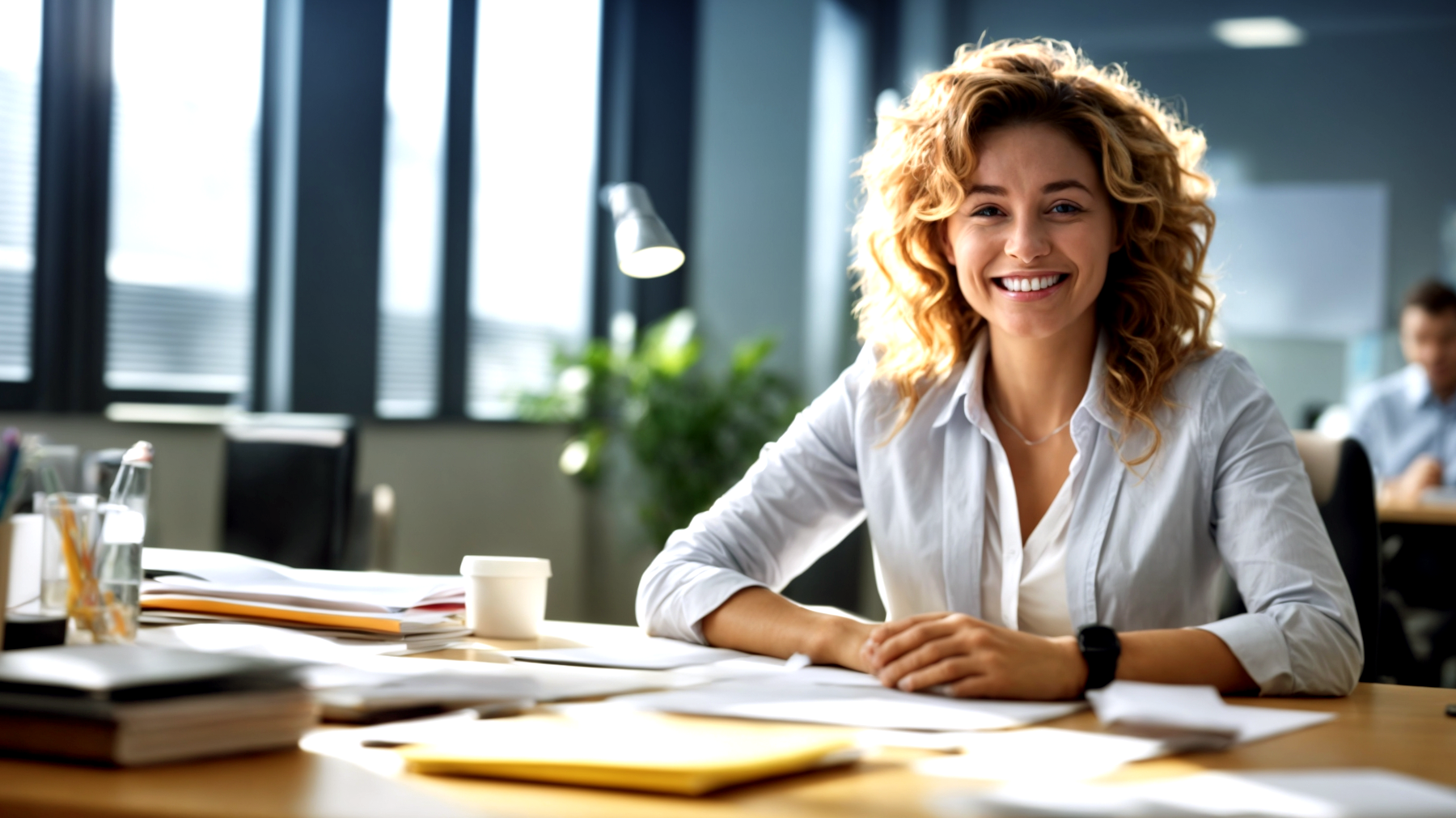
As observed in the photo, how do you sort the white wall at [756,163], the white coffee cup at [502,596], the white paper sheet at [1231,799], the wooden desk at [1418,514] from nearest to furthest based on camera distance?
the white paper sheet at [1231,799]
the white coffee cup at [502,596]
the wooden desk at [1418,514]
the white wall at [756,163]

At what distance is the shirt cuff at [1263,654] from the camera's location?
1.35 metres

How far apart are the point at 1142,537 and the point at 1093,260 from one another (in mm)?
378

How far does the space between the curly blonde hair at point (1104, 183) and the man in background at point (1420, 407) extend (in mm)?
3349

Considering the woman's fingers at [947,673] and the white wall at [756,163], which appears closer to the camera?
the woman's fingers at [947,673]

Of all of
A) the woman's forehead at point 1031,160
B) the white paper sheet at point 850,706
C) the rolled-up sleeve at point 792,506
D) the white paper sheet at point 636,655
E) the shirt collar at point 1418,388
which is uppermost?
the woman's forehead at point 1031,160

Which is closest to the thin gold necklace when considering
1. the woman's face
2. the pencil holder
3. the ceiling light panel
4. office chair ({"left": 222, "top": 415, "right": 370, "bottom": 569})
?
the woman's face

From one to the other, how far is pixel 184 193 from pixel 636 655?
3.00 m

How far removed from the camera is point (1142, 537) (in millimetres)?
1694

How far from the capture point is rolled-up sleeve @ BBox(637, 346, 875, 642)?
1.80 metres

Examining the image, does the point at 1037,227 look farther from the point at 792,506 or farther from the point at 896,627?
the point at 896,627

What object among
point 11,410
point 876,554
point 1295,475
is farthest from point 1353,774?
point 11,410

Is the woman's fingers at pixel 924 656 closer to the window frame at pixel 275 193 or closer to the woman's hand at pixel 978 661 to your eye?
the woman's hand at pixel 978 661

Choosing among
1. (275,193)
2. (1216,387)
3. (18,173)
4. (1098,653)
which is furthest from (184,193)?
(1098,653)

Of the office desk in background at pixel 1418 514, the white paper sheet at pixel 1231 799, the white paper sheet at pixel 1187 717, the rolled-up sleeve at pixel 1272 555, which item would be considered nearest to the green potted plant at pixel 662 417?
the office desk in background at pixel 1418 514
